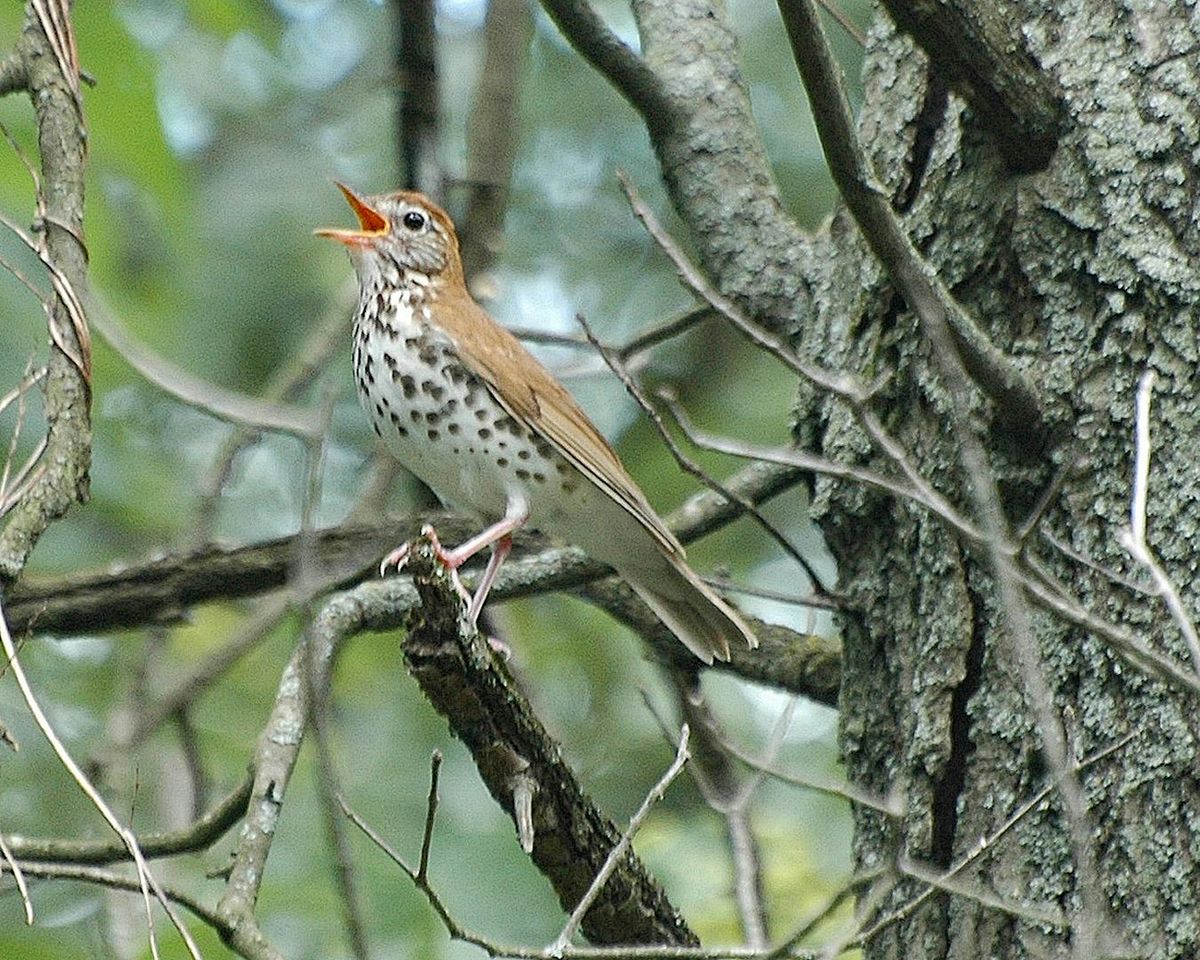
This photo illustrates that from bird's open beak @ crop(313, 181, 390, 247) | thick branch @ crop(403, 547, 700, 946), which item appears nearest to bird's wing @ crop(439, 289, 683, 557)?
bird's open beak @ crop(313, 181, 390, 247)

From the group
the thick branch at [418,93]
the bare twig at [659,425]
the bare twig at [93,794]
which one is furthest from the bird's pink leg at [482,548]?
the thick branch at [418,93]

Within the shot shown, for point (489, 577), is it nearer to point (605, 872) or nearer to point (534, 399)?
point (534, 399)

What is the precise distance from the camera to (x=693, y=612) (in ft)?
14.7

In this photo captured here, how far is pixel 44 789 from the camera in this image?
5.90 m

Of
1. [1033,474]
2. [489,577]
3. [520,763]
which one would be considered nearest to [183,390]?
[489,577]

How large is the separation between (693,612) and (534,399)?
757mm

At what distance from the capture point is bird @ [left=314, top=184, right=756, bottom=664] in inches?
178

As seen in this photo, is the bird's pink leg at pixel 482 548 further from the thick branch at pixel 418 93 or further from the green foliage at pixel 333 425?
the thick branch at pixel 418 93

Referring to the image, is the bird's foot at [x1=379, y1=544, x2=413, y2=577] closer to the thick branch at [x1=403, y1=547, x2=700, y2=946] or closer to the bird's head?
the thick branch at [x1=403, y1=547, x2=700, y2=946]

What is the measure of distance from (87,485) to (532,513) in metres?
1.75

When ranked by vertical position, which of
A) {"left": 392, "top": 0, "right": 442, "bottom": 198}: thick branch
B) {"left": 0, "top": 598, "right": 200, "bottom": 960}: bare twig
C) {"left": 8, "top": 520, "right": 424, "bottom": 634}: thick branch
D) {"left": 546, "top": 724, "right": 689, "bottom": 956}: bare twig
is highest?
{"left": 392, "top": 0, "right": 442, "bottom": 198}: thick branch

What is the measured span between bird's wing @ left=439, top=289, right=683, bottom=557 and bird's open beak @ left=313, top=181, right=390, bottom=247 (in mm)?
405

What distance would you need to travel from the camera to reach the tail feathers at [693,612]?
4375mm

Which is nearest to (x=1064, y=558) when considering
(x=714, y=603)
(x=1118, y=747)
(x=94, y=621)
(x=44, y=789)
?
(x=1118, y=747)
